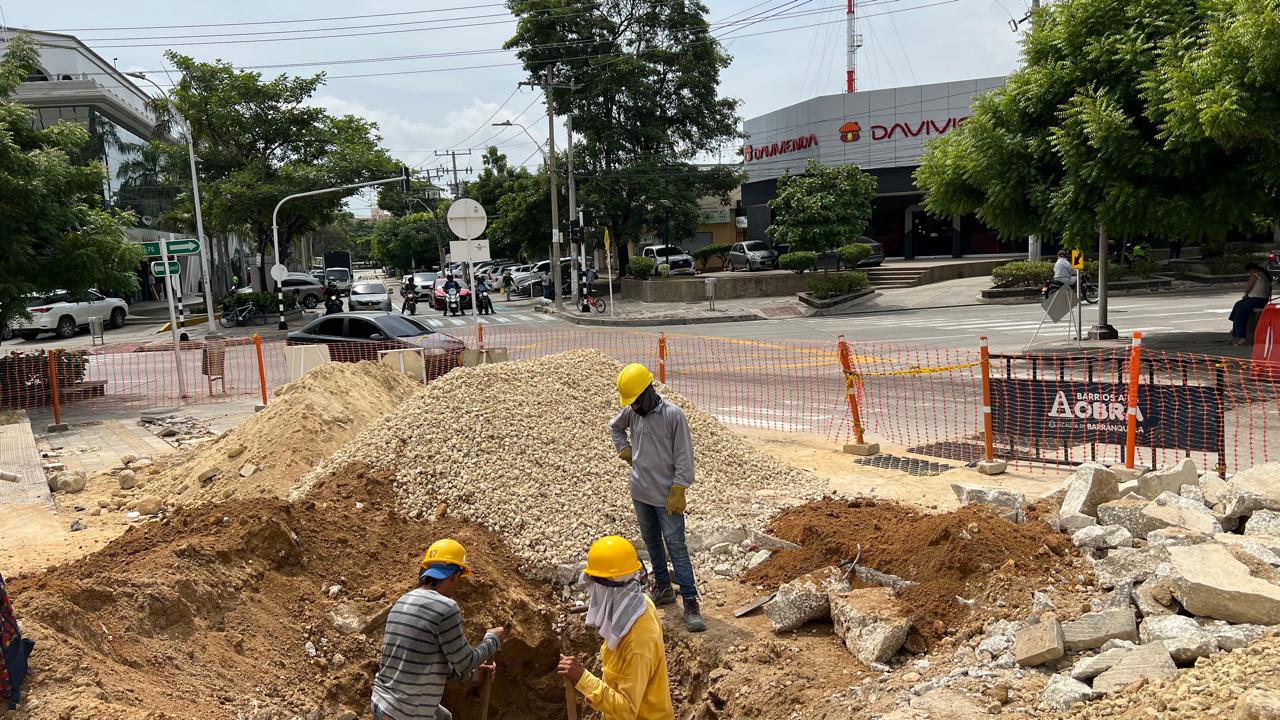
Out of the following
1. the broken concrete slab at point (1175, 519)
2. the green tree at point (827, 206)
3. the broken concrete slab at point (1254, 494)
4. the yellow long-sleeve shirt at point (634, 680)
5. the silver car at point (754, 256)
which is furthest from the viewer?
the silver car at point (754, 256)

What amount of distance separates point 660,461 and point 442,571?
1.71 metres

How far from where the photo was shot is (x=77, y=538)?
26.9ft

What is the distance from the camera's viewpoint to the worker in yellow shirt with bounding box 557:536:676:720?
4.23 metres

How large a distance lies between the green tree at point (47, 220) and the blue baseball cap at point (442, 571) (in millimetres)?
14682

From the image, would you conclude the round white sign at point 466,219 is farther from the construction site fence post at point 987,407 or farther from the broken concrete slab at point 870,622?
the broken concrete slab at point 870,622

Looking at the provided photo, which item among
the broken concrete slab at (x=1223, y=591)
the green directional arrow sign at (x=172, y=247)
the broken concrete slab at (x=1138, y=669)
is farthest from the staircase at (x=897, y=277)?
the broken concrete slab at (x=1138, y=669)

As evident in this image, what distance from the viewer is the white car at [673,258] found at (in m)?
44.6

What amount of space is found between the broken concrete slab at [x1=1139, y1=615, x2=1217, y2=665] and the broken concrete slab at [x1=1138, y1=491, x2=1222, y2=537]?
4.10 feet

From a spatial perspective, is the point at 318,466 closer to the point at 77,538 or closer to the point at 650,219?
the point at 77,538

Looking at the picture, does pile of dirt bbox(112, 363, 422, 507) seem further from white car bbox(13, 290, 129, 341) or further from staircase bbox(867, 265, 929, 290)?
staircase bbox(867, 265, 929, 290)

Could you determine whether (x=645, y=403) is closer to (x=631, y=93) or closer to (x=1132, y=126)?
(x=1132, y=126)

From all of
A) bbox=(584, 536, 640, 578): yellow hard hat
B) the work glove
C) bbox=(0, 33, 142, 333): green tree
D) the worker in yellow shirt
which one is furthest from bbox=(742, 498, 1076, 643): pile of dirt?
bbox=(0, 33, 142, 333): green tree

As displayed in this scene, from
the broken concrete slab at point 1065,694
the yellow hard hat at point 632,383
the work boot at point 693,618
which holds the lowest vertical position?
the work boot at point 693,618

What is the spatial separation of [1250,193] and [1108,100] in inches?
105
